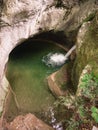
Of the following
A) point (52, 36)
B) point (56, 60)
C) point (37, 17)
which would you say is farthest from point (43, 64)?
point (37, 17)

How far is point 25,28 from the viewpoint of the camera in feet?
24.9

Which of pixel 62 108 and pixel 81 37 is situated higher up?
pixel 81 37

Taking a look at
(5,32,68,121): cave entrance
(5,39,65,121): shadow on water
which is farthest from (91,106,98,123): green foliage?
(5,39,65,121): shadow on water

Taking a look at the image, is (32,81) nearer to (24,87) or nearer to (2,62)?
(24,87)

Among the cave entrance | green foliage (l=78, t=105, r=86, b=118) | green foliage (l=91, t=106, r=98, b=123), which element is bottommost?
the cave entrance

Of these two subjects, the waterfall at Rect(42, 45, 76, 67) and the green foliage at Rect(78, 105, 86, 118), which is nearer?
the green foliage at Rect(78, 105, 86, 118)

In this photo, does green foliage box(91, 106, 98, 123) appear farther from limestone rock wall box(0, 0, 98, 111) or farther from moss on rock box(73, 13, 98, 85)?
limestone rock wall box(0, 0, 98, 111)

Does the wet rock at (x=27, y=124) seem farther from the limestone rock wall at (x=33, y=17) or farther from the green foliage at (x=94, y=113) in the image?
the green foliage at (x=94, y=113)

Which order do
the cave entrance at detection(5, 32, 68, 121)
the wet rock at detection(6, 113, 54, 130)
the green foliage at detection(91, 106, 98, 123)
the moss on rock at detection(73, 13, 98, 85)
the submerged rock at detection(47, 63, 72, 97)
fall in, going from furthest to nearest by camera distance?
the submerged rock at detection(47, 63, 72, 97)
the cave entrance at detection(5, 32, 68, 121)
the moss on rock at detection(73, 13, 98, 85)
the wet rock at detection(6, 113, 54, 130)
the green foliage at detection(91, 106, 98, 123)

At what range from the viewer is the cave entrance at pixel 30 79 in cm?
736

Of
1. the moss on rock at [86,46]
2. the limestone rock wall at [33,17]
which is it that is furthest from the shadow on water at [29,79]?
the moss on rock at [86,46]

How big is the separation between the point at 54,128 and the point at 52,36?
12.7 ft

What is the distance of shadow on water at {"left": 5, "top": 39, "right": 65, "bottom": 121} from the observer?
24.2 ft

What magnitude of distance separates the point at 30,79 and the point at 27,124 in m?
2.19
